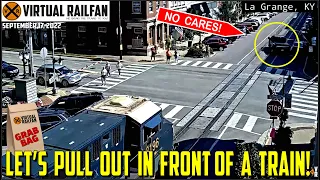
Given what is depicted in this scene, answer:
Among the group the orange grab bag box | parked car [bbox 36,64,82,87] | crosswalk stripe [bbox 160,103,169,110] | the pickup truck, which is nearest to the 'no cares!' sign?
the orange grab bag box

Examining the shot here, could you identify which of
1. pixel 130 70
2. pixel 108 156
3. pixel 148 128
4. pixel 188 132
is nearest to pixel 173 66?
pixel 130 70

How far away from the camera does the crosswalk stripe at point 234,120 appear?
26.5 meters

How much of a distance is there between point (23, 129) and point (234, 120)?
16.1 m

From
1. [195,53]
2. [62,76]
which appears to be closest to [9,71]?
[62,76]

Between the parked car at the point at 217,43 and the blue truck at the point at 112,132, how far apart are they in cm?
3165

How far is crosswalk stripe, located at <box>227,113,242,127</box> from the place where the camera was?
2652 cm

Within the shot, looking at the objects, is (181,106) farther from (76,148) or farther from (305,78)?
(76,148)

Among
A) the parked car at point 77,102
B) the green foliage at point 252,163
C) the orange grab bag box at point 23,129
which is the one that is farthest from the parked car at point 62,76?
the orange grab bag box at point 23,129

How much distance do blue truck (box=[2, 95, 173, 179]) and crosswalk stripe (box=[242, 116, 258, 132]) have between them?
703cm

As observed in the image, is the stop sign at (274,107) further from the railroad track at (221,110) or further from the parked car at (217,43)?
the parked car at (217,43)

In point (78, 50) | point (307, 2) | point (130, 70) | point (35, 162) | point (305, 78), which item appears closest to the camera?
point (35, 162)

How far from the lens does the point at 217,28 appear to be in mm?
14781

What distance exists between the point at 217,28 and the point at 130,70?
26.0 metres

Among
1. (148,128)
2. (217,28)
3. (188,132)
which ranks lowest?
(188,132)
